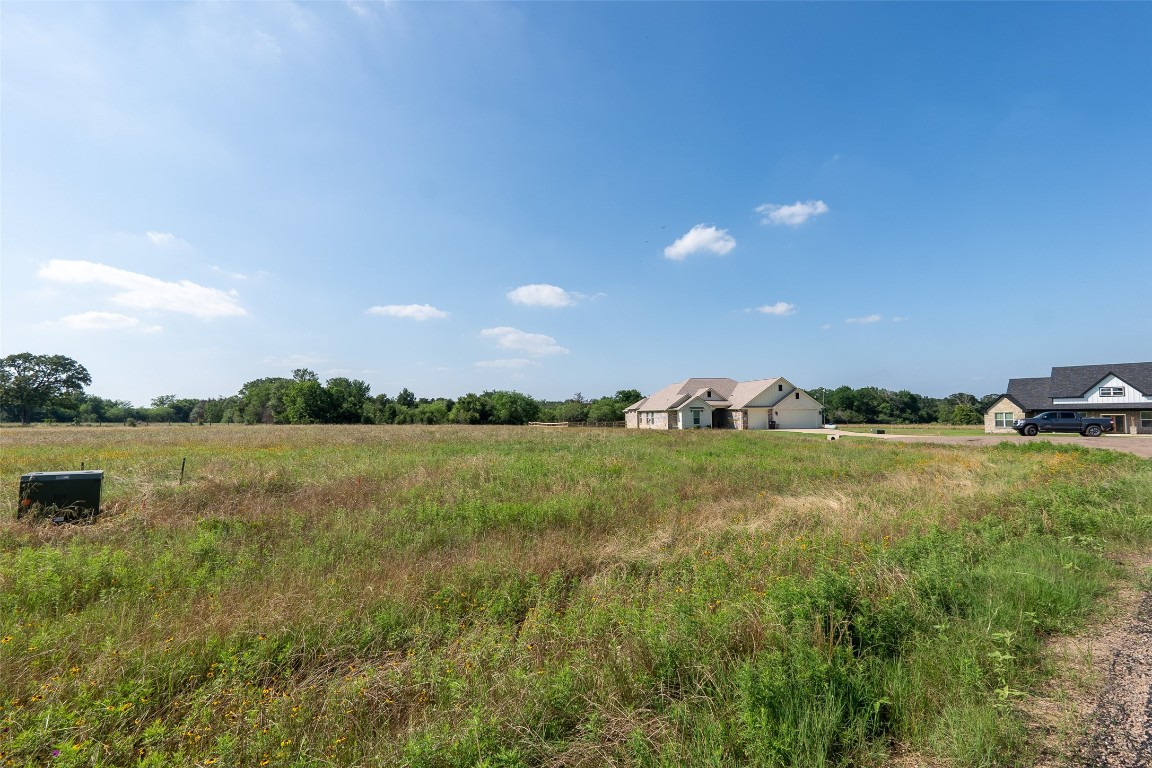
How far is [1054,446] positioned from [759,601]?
25.3 metres

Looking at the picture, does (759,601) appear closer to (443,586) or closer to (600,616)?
(600,616)

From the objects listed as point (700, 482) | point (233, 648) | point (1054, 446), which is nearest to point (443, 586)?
point (233, 648)

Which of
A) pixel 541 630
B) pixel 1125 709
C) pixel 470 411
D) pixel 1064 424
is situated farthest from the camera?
pixel 470 411

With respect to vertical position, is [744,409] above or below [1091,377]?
below

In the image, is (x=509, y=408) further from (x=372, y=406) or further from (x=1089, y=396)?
(x=1089, y=396)

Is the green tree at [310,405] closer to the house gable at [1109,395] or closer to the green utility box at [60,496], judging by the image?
the green utility box at [60,496]

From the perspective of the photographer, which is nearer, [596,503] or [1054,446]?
[596,503]

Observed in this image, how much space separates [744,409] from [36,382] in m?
115

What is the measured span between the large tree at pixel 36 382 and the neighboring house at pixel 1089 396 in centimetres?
13247

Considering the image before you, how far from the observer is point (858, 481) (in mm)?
12508

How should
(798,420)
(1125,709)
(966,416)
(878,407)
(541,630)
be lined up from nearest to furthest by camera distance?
(1125,709) < (541,630) < (798,420) < (966,416) < (878,407)

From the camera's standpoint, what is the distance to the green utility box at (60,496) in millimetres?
7496

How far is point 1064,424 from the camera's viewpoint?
29094 millimetres

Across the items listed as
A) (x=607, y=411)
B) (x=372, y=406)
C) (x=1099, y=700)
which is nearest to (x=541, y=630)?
(x=1099, y=700)
